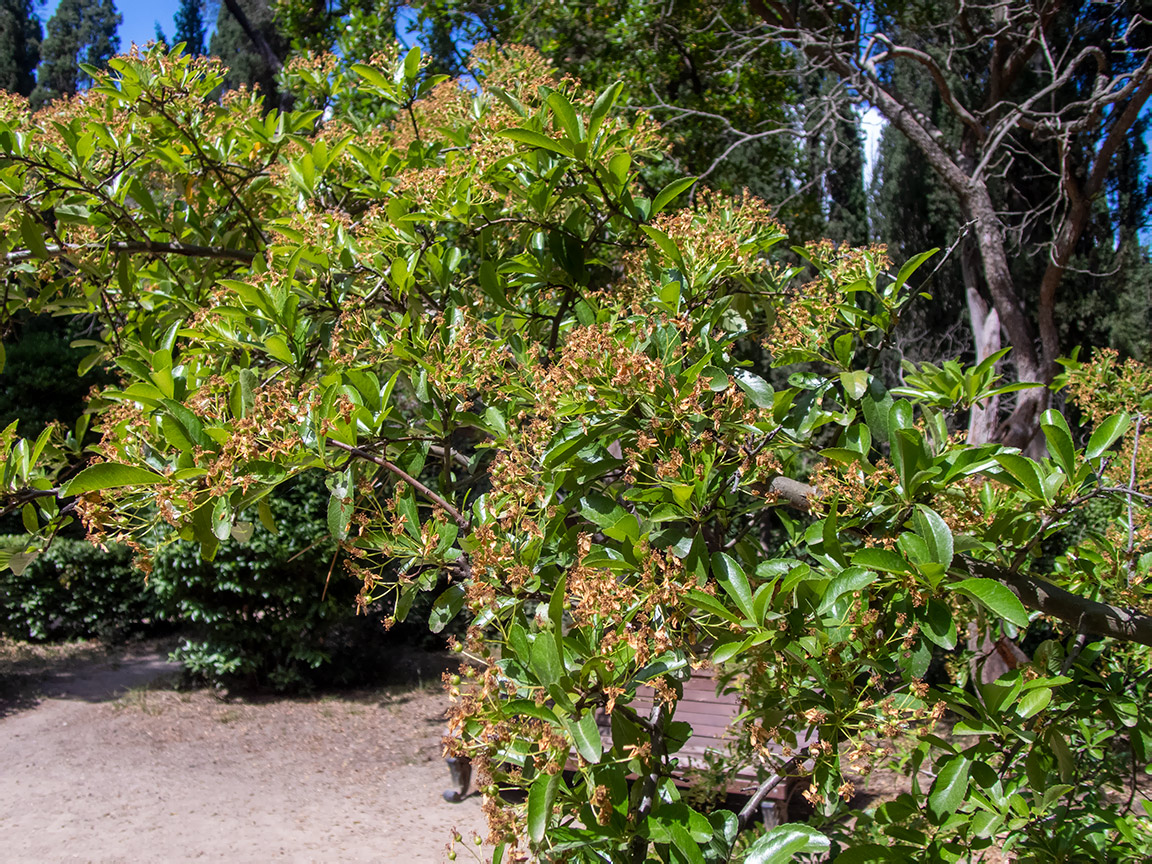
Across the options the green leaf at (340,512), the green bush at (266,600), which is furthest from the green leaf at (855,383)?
the green bush at (266,600)

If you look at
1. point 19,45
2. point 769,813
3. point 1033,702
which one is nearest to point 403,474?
point 1033,702

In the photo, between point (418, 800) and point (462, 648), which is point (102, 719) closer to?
point (418, 800)

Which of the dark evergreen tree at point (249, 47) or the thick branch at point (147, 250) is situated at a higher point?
the dark evergreen tree at point (249, 47)

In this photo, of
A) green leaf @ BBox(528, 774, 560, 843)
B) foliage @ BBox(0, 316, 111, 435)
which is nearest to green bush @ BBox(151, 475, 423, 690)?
foliage @ BBox(0, 316, 111, 435)

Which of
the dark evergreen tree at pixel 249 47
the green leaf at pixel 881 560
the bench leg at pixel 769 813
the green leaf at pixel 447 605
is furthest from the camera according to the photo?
the dark evergreen tree at pixel 249 47

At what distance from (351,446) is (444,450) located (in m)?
0.28

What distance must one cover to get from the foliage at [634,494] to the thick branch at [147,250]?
0.20 metres

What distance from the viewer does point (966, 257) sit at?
679cm

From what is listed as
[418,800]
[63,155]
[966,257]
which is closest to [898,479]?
[63,155]

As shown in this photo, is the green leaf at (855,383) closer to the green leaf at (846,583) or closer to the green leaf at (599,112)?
the green leaf at (846,583)

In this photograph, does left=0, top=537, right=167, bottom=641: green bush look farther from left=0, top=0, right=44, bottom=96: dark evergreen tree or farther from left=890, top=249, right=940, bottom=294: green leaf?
left=0, top=0, right=44, bottom=96: dark evergreen tree

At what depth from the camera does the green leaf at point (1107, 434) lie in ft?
4.58

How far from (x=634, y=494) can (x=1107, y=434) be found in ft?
2.76

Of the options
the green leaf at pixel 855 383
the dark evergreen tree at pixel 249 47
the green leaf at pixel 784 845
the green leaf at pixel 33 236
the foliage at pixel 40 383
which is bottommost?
the green leaf at pixel 784 845
